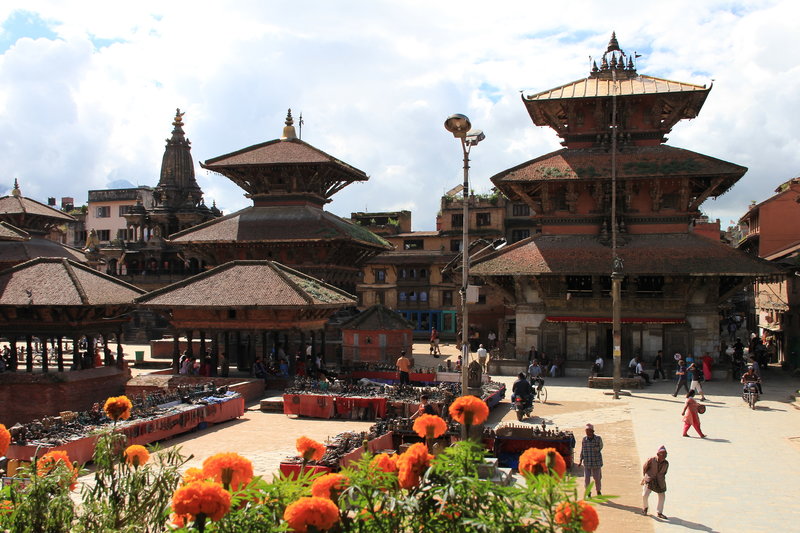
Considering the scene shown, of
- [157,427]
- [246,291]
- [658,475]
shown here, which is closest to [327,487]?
[658,475]

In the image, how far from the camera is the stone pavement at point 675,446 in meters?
12.9

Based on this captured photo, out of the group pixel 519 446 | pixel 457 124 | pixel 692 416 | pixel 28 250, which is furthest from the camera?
pixel 28 250

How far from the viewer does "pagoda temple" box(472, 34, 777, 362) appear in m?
31.8

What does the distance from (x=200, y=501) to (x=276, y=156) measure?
124 feet

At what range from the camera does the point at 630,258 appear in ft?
105

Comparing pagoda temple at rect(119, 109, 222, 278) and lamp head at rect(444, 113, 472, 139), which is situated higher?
pagoda temple at rect(119, 109, 222, 278)

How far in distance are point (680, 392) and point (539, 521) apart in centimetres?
2210

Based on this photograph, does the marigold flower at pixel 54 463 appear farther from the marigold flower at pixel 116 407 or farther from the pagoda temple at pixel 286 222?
the pagoda temple at pixel 286 222

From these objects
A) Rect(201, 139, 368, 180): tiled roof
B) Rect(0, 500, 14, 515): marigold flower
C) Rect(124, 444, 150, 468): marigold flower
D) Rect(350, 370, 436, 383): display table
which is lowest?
Rect(350, 370, 436, 383): display table

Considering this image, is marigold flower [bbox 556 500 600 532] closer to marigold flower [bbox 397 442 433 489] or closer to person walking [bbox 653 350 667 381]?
marigold flower [bbox 397 442 433 489]

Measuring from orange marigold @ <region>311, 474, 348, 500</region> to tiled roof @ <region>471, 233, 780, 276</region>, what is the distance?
1004 inches

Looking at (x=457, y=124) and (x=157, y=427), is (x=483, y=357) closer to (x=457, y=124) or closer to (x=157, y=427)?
(x=157, y=427)

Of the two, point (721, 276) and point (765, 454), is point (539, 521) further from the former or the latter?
point (721, 276)

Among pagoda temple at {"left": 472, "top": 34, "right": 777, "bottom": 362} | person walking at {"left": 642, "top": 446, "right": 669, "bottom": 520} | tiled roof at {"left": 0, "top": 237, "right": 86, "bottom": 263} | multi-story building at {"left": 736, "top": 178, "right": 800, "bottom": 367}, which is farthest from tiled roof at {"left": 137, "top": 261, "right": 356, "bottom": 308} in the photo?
tiled roof at {"left": 0, "top": 237, "right": 86, "bottom": 263}
